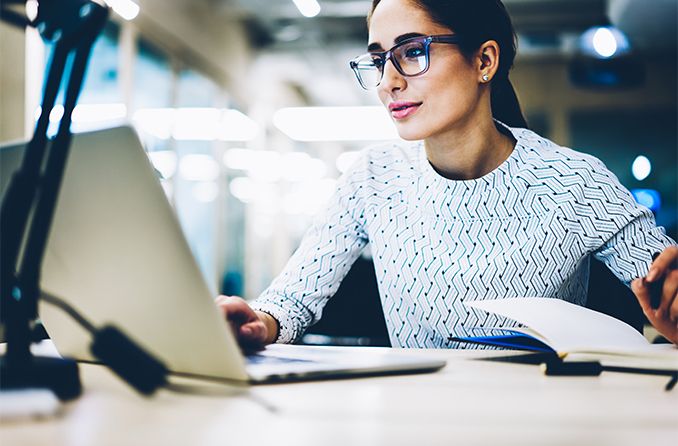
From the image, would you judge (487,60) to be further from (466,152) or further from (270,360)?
(270,360)

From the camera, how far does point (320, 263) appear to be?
1.41 meters

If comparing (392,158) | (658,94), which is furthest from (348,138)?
(392,158)

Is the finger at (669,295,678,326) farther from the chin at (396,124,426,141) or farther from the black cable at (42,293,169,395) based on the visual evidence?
the black cable at (42,293,169,395)

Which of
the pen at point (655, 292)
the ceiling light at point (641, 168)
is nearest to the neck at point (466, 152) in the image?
the pen at point (655, 292)

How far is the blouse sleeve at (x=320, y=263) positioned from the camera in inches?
49.9

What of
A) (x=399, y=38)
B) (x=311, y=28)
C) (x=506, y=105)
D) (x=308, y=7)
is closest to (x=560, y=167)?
(x=506, y=105)

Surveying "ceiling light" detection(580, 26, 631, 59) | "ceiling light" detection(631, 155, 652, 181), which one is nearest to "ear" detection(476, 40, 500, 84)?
"ceiling light" detection(580, 26, 631, 59)

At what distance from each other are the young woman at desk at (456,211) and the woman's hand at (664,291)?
0.85 feet

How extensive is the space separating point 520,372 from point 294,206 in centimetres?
1162

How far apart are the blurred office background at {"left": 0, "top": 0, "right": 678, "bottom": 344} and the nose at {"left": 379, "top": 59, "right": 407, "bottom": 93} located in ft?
9.34

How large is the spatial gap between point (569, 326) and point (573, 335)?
0.08 feet

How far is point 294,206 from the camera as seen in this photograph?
40.5 ft

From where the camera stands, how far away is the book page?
2.55 feet

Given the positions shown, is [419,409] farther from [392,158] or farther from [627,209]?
[392,158]
